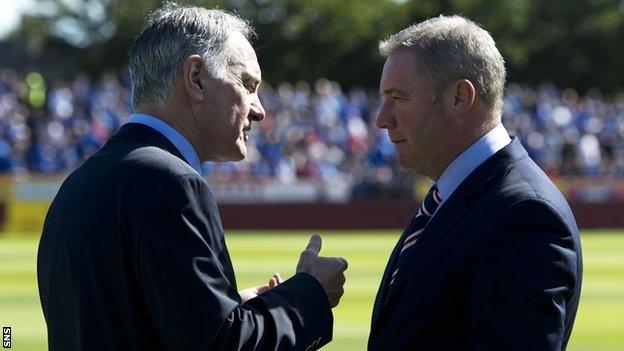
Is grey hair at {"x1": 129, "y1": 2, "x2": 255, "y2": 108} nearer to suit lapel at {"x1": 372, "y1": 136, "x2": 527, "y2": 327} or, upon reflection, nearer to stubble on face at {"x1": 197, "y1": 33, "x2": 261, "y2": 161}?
stubble on face at {"x1": 197, "y1": 33, "x2": 261, "y2": 161}

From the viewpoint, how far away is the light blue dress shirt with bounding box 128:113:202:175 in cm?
390

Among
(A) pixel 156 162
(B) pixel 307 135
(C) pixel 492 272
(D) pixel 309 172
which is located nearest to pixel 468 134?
(C) pixel 492 272

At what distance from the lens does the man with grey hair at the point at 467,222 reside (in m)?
3.48

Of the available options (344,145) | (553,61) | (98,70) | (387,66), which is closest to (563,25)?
(553,61)

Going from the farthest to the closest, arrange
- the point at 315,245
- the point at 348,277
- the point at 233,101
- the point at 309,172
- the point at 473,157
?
the point at 309,172
the point at 348,277
the point at 315,245
the point at 233,101
the point at 473,157

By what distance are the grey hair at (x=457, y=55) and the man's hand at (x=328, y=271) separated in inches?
24.3

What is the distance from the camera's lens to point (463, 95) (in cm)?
385

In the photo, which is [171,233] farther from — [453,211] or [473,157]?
[473,157]

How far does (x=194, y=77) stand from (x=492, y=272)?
1.13 meters

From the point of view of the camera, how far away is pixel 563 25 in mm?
73062

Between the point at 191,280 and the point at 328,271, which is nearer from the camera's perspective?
the point at 191,280

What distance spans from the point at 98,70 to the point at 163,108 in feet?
222

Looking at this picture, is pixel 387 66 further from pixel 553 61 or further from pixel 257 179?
pixel 553 61

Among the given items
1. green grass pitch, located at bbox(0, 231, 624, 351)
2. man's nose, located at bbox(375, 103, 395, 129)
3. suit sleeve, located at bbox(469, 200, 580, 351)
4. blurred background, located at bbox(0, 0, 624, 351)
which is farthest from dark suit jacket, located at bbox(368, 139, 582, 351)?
blurred background, located at bbox(0, 0, 624, 351)
